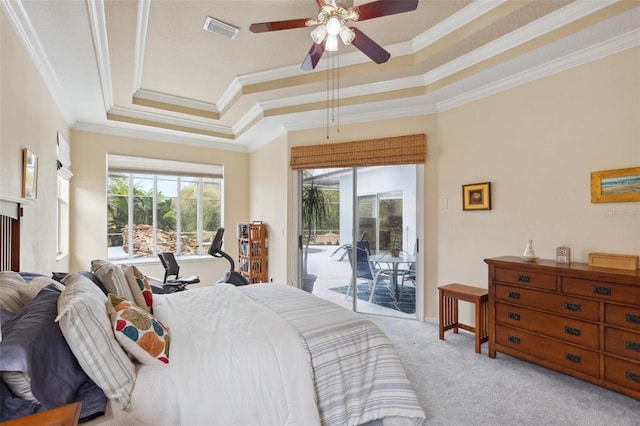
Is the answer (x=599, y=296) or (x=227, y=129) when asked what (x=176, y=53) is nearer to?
(x=227, y=129)

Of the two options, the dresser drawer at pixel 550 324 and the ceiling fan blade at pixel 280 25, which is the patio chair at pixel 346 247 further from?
the ceiling fan blade at pixel 280 25

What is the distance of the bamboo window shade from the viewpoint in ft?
12.5

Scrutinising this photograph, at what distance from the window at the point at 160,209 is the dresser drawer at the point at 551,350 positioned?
15.8 ft

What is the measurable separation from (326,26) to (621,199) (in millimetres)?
2585

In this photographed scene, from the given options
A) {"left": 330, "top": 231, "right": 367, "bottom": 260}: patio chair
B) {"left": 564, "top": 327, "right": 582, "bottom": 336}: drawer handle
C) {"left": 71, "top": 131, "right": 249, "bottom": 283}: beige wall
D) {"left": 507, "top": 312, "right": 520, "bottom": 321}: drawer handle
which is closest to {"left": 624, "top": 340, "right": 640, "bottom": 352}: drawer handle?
{"left": 564, "top": 327, "right": 582, "bottom": 336}: drawer handle

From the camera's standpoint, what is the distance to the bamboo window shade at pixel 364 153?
3822 mm

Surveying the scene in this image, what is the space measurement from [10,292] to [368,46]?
101 inches

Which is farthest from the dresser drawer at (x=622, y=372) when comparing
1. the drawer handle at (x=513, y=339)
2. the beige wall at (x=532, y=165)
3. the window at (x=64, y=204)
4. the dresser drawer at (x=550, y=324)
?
the window at (x=64, y=204)

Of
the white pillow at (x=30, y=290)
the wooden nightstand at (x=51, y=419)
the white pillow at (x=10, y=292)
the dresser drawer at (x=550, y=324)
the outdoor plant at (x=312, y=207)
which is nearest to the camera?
the wooden nightstand at (x=51, y=419)

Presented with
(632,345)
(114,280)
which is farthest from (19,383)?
Result: (632,345)

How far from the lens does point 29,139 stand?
249 cm

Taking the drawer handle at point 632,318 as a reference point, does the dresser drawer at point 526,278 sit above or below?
above

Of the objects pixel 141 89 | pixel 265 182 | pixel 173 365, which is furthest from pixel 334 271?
pixel 141 89

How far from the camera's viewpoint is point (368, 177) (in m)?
4.23
